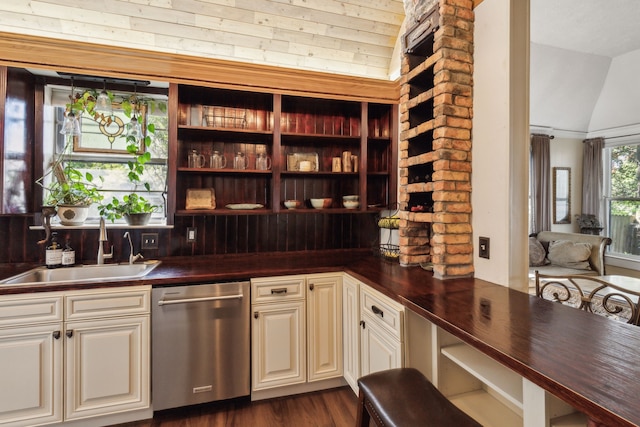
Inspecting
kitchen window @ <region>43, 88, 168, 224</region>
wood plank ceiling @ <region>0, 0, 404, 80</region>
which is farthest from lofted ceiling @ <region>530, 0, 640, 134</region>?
kitchen window @ <region>43, 88, 168, 224</region>

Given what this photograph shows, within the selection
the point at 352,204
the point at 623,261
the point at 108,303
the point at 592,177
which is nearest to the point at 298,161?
the point at 352,204

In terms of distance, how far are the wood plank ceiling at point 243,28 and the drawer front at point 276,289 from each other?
5.95 feet

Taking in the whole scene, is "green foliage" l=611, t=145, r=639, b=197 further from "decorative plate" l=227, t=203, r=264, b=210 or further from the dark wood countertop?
"decorative plate" l=227, t=203, r=264, b=210

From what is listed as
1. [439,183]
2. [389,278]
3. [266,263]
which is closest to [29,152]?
[266,263]

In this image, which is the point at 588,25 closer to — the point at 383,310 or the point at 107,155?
the point at 383,310

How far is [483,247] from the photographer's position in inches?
71.2

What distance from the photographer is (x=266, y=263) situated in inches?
96.7

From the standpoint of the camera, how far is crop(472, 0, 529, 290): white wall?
1640 millimetres

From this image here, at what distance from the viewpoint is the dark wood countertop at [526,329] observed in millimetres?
743

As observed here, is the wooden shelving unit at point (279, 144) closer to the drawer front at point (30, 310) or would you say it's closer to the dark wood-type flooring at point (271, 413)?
the drawer front at point (30, 310)

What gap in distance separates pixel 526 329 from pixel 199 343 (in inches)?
71.8

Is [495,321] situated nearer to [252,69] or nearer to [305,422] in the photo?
[305,422]

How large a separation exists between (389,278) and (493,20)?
157cm

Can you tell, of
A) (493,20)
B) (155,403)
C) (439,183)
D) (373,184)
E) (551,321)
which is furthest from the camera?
(373,184)
